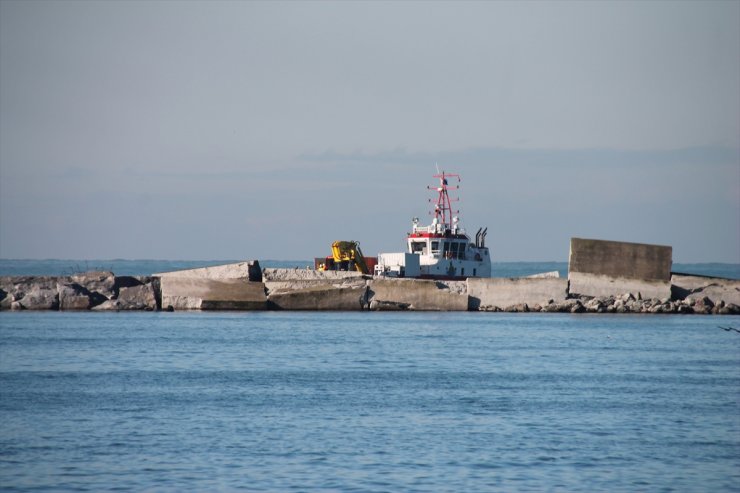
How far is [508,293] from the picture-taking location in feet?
150

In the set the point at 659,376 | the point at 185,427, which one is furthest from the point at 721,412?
the point at 185,427

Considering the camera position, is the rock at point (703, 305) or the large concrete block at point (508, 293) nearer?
the rock at point (703, 305)

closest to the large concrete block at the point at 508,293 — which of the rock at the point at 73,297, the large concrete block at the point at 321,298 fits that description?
the large concrete block at the point at 321,298

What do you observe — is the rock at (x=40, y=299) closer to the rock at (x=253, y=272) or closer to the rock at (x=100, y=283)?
the rock at (x=100, y=283)

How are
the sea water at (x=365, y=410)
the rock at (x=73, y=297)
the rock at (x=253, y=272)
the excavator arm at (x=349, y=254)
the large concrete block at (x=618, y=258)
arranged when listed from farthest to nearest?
the excavator arm at (x=349, y=254), the rock at (x=253, y=272), the rock at (x=73, y=297), the large concrete block at (x=618, y=258), the sea water at (x=365, y=410)

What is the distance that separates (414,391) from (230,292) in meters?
23.2

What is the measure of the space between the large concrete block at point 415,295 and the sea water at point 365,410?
7670 millimetres

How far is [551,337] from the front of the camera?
116ft

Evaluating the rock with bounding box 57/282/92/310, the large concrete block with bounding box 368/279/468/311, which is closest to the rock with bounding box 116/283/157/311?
the rock with bounding box 57/282/92/310

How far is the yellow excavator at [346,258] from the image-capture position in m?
50.9

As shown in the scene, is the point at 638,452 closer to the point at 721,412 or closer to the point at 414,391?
the point at 721,412

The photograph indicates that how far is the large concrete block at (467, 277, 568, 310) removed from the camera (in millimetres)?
45469

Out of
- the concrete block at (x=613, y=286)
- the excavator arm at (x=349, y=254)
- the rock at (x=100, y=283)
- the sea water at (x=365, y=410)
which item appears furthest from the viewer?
the excavator arm at (x=349, y=254)

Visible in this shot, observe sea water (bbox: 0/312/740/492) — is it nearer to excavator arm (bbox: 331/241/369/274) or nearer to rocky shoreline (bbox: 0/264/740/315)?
rocky shoreline (bbox: 0/264/740/315)
